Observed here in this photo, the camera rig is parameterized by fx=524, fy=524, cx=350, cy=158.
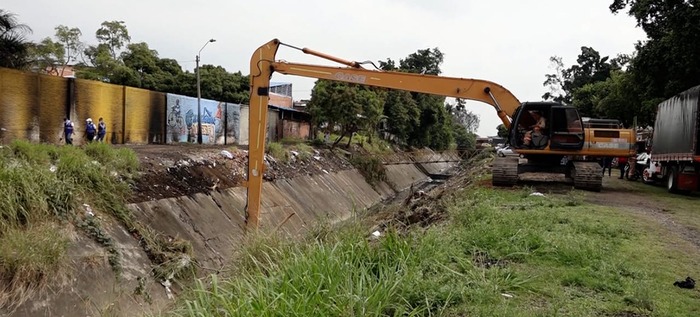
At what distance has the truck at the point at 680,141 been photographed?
13.4 metres

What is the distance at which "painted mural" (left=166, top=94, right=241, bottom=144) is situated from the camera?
27.4 m

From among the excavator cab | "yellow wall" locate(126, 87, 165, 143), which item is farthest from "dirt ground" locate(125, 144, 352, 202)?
the excavator cab

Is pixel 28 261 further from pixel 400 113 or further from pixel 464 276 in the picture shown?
pixel 400 113

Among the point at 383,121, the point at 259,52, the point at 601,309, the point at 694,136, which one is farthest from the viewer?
the point at 383,121

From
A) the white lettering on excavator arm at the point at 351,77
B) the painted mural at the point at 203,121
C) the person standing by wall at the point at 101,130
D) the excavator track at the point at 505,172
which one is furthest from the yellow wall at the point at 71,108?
the excavator track at the point at 505,172

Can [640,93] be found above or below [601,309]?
above

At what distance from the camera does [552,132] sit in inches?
547

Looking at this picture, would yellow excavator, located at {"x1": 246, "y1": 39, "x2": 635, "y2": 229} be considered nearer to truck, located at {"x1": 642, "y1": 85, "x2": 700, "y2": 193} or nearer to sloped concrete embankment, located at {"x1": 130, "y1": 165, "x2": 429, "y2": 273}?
truck, located at {"x1": 642, "y1": 85, "x2": 700, "y2": 193}

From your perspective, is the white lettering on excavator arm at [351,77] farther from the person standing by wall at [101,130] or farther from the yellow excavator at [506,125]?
the person standing by wall at [101,130]

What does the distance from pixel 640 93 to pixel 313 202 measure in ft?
49.1

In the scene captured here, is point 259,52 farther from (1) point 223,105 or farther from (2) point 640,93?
(1) point 223,105

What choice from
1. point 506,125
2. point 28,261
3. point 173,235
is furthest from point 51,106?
point 506,125

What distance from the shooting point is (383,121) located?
44.1 m

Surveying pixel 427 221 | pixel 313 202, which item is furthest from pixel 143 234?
pixel 313 202
